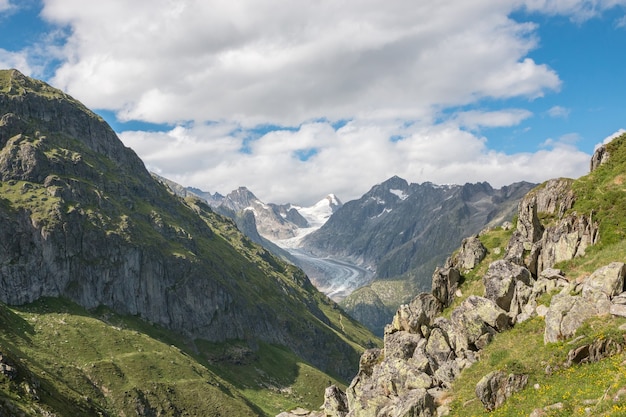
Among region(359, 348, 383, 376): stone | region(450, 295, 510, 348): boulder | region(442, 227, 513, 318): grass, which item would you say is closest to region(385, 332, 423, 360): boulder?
region(442, 227, 513, 318): grass

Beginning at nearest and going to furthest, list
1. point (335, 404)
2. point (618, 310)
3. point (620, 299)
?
point (618, 310) → point (620, 299) → point (335, 404)

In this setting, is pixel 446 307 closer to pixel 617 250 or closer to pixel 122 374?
pixel 617 250

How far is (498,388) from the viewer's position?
120 feet

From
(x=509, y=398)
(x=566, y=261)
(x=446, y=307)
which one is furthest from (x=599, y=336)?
(x=446, y=307)

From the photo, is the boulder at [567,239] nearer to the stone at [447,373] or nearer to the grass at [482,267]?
the grass at [482,267]

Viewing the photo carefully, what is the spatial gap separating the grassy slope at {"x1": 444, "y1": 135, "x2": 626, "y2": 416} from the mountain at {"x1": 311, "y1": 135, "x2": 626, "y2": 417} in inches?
4.5

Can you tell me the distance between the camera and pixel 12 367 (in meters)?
133

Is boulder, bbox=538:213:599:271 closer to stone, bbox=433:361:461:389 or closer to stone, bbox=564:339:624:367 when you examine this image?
stone, bbox=433:361:461:389

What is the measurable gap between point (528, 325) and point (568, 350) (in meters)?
9.78

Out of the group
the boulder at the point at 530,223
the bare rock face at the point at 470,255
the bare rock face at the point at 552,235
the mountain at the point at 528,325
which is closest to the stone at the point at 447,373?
the mountain at the point at 528,325

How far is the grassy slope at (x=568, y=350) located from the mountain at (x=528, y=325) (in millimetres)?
115

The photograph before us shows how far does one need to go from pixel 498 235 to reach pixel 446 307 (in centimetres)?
1860

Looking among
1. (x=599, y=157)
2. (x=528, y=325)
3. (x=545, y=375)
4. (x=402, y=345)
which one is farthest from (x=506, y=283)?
(x=599, y=157)

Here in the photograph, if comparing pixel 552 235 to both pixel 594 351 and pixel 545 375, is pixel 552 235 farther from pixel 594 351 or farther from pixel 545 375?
pixel 545 375
